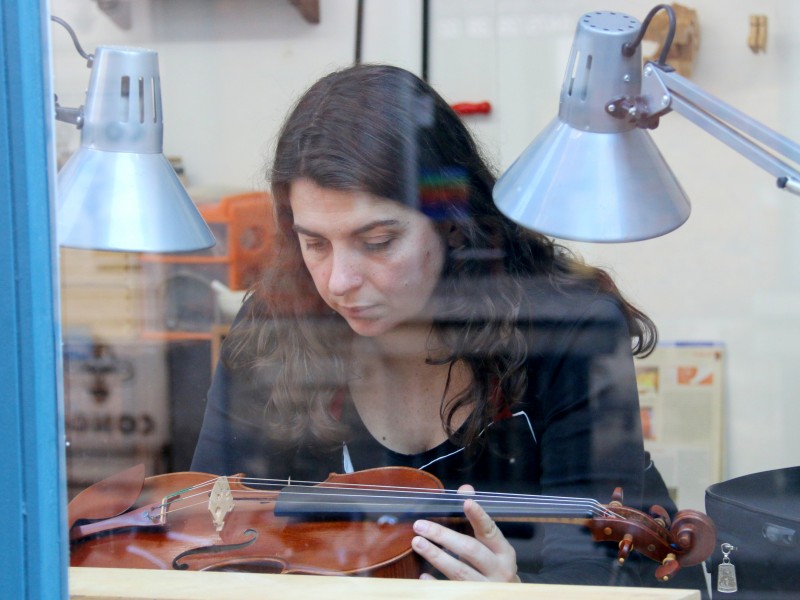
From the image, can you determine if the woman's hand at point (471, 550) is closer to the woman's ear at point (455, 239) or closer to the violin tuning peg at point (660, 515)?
the violin tuning peg at point (660, 515)

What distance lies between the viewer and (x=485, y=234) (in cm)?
115

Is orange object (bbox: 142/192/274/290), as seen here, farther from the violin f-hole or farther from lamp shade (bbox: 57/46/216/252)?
the violin f-hole

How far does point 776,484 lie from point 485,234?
45 centimetres

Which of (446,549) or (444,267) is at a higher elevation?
(444,267)

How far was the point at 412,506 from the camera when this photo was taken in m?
0.99

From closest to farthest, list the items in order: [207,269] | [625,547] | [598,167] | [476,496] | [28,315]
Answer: [28,315] → [598,167] → [625,547] → [476,496] → [207,269]

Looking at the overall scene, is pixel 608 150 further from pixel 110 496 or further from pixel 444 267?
pixel 110 496

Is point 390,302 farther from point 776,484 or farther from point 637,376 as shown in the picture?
point 776,484

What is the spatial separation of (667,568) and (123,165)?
0.69 m

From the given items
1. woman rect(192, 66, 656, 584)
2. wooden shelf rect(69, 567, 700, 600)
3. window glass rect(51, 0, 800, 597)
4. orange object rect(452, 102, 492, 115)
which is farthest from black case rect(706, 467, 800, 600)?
orange object rect(452, 102, 492, 115)

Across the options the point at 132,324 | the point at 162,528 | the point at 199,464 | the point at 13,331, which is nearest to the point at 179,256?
the point at 132,324

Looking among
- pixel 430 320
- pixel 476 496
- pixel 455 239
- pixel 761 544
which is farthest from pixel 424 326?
pixel 761 544

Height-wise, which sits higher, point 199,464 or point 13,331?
point 13,331

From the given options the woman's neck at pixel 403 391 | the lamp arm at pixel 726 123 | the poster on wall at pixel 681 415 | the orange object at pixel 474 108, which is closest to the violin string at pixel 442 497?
the woman's neck at pixel 403 391
